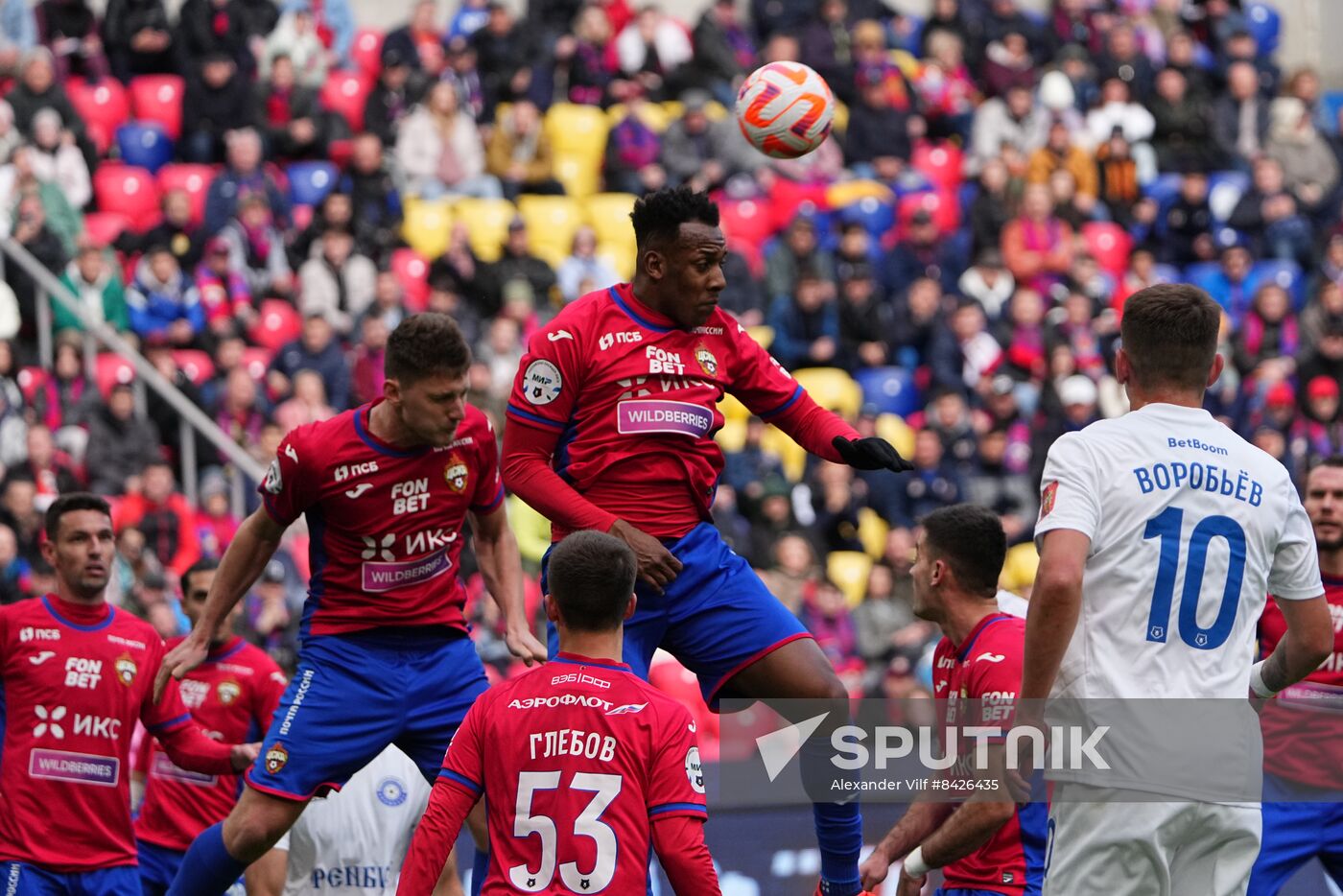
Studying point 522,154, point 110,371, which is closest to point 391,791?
point 110,371

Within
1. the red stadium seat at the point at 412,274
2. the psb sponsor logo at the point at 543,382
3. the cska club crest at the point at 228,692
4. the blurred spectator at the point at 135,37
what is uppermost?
the blurred spectator at the point at 135,37

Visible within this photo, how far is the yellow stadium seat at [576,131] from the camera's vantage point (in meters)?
20.7

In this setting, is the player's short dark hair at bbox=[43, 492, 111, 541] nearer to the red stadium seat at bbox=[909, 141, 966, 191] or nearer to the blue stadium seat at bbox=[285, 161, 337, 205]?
the blue stadium seat at bbox=[285, 161, 337, 205]

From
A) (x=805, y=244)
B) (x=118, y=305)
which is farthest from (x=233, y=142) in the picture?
(x=805, y=244)

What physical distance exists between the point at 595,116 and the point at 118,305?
6136mm

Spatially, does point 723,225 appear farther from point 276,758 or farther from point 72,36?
point 276,758

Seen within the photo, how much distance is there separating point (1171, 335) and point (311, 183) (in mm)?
14141

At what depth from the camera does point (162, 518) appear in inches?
572

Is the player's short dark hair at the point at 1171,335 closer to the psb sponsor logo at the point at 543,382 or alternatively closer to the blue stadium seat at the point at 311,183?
the psb sponsor logo at the point at 543,382

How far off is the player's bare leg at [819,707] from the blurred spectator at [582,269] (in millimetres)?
11298

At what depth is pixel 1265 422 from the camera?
1795cm

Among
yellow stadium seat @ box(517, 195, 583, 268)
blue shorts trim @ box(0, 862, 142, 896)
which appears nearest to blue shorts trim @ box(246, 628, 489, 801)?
blue shorts trim @ box(0, 862, 142, 896)

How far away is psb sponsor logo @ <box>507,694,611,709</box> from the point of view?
19.1ft

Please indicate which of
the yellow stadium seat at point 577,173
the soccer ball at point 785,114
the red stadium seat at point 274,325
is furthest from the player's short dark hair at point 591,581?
the yellow stadium seat at point 577,173
